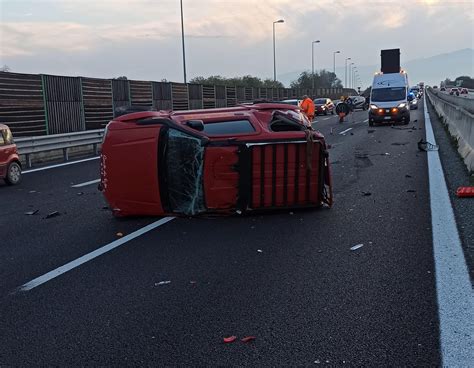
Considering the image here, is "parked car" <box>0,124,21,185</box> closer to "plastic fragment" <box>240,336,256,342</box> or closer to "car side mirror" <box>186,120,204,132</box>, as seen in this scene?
"car side mirror" <box>186,120,204,132</box>

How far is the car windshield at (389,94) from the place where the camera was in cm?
2703

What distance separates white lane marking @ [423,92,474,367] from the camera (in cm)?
348

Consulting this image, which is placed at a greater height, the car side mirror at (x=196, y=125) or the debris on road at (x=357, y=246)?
the car side mirror at (x=196, y=125)

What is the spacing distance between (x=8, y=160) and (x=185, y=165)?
6.19m

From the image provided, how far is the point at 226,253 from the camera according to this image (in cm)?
586

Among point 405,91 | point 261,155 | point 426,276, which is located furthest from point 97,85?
point 426,276

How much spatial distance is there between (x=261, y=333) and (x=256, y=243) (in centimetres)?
243

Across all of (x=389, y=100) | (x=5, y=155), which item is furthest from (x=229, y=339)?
(x=389, y=100)

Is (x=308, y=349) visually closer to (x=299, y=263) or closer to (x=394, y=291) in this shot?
(x=394, y=291)

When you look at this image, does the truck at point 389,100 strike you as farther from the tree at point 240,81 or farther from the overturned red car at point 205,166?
the tree at point 240,81

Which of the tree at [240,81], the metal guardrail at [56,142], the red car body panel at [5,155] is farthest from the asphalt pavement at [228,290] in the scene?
the tree at [240,81]

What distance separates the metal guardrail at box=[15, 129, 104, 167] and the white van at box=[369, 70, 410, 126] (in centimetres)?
1456

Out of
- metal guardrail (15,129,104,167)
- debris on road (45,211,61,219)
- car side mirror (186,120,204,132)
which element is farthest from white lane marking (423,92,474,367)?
metal guardrail (15,129,104,167)

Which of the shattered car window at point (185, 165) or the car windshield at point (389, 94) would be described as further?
the car windshield at point (389, 94)
